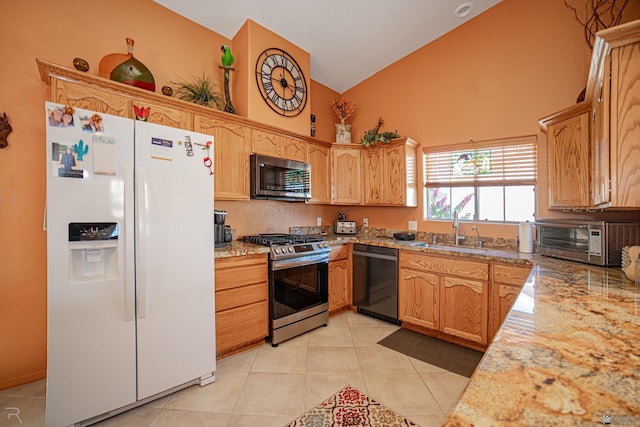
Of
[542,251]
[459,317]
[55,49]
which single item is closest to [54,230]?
[55,49]

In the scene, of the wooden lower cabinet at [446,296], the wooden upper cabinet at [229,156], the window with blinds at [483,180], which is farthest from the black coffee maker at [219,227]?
the window with blinds at [483,180]

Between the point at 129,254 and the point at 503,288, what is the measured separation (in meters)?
2.92

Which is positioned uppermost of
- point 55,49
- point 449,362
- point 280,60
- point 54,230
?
point 280,60

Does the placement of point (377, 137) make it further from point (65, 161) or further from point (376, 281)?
point (65, 161)

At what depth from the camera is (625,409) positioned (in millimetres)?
498

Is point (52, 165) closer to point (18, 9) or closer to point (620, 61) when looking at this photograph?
point (18, 9)

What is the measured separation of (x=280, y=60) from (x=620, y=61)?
9.66ft

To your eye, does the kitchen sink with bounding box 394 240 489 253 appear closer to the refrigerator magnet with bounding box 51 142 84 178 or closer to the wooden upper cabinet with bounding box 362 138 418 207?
the wooden upper cabinet with bounding box 362 138 418 207

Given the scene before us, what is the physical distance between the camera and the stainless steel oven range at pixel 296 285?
98.6 inches

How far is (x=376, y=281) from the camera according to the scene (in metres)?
3.12

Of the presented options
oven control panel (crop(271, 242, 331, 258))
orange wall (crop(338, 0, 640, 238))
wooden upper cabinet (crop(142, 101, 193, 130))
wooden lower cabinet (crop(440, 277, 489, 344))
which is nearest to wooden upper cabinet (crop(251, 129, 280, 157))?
wooden upper cabinet (crop(142, 101, 193, 130))

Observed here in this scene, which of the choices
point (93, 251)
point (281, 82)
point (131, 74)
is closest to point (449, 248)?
point (281, 82)

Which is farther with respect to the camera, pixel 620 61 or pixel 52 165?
pixel 52 165

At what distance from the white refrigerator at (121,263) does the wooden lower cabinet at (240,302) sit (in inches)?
10.4
